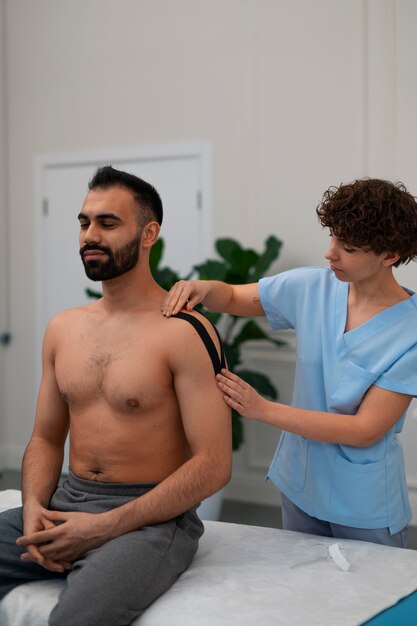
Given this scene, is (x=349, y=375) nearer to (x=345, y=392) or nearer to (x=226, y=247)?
(x=345, y=392)

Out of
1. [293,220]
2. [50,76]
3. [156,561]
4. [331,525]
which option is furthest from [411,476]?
[50,76]

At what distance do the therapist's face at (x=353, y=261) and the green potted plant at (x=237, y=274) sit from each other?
184 centimetres

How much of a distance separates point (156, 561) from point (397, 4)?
2855 millimetres

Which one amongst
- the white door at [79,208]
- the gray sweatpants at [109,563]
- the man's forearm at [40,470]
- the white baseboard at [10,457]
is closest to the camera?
the gray sweatpants at [109,563]

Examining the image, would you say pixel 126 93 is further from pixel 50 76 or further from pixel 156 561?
pixel 156 561

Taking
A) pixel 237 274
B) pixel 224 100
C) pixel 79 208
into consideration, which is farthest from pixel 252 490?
pixel 224 100

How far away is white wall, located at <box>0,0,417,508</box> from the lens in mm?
3746

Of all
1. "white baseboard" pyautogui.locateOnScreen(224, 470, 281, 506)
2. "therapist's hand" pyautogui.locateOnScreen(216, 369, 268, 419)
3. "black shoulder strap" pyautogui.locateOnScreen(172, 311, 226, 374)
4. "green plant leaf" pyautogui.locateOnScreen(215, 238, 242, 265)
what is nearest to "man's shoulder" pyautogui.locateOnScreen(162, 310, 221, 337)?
"black shoulder strap" pyautogui.locateOnScreen(172, 311, 226, 374)

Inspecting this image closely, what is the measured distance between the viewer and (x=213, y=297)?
2.15 metres

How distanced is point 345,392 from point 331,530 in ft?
1.24

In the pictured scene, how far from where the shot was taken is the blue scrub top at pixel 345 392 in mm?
1933

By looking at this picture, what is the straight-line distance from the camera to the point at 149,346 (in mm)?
1863

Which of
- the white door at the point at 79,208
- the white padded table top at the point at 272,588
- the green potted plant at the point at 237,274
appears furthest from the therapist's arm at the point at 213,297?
the white door at the point at 79,208

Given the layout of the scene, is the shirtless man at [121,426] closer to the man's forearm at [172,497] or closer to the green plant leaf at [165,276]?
the man's forearm at [172,497]
